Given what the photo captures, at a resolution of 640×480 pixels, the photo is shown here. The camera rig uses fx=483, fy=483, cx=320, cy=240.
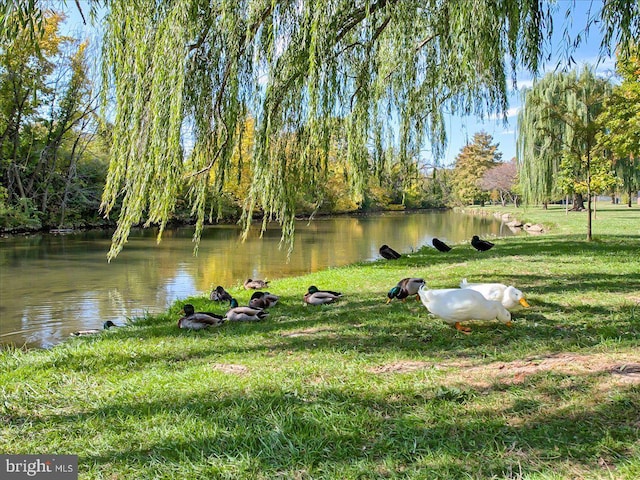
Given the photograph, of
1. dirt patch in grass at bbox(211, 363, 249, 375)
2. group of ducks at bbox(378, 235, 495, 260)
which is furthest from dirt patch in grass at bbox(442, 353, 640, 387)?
group of ducks at bbox(378, 235, 495, 260)

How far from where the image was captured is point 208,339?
15.0ft

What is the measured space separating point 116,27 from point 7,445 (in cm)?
263

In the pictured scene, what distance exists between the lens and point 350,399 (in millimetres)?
2654

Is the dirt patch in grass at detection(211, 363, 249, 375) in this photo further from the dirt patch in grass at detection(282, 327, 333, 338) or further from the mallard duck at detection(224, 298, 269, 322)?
the mallard duck at detection(224, 298, 269, 322)

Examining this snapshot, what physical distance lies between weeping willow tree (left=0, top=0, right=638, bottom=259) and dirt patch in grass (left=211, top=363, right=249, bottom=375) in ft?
3.48

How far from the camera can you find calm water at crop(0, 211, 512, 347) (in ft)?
25.3

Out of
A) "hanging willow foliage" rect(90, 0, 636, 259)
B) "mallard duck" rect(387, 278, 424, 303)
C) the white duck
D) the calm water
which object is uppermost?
"hanging willow foliage" rect(90, 0, 636, 259)

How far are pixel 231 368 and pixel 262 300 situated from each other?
2.63 metres

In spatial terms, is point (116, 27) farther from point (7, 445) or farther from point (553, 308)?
point (553, 308)

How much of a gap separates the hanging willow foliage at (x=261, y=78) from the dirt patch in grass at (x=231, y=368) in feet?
3.22

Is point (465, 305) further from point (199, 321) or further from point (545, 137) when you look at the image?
point (545, 137)

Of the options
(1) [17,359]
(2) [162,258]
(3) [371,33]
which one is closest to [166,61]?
(3) [371,33]

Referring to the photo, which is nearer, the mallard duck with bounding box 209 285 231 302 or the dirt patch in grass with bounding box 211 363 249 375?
the dirt patch in grass with bounding box 211 363 249 375

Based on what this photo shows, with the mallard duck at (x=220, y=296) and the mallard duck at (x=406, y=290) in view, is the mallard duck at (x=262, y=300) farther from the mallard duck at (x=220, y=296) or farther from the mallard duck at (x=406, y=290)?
the mallard duck at (x=406, y=290)
